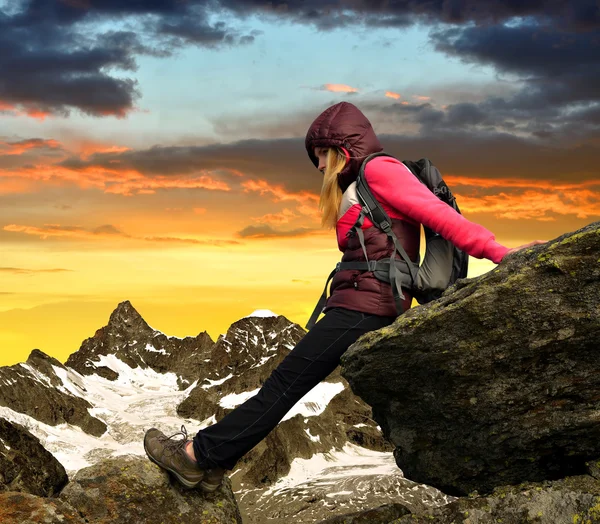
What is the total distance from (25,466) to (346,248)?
6.40 metres

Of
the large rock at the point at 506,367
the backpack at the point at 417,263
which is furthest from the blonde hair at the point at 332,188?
the large rock at the point at 506,367

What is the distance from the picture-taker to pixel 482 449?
30.9ft

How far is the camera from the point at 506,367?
27.9ft

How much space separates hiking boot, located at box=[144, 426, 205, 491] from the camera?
1012cm

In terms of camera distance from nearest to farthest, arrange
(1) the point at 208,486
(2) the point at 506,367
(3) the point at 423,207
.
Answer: (2) the point at 506,367 < (3) the point at 423,207 < (1) the point at 208,486

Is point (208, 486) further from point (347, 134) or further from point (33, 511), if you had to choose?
point (347, 134)

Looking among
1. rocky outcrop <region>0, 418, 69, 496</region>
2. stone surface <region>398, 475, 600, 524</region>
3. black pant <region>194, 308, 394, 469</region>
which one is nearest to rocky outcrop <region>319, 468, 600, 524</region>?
stone surface <region>398, 475, 600, 524</region>

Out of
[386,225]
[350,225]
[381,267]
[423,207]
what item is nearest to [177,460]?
[381,267]

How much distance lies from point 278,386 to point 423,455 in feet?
8.41

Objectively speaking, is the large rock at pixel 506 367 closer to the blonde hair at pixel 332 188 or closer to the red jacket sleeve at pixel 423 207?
the red jacket sleeve at pixel 423 207

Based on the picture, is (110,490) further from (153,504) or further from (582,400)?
(582,400)

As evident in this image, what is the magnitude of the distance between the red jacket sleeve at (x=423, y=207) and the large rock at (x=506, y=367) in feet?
1.25

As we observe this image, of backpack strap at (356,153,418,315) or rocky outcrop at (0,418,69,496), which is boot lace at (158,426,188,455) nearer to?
rocky outcrop at (0,418,69,496)

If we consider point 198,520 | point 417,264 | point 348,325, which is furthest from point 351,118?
point 198,520
